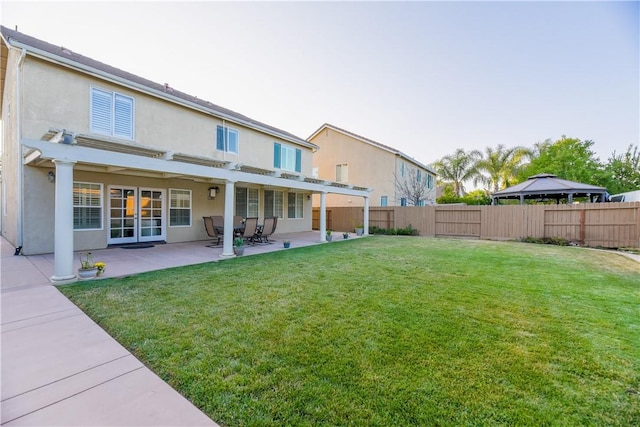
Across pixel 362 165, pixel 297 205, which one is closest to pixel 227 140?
pixel 297 205

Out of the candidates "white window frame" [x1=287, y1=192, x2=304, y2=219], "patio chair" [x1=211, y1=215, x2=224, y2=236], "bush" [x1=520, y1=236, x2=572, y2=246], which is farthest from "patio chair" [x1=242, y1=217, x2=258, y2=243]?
"bush" [x1=520, y1=236, x2=572, y2=246]

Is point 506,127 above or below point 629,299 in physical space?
above

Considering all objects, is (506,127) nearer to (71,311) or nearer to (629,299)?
(629,299)

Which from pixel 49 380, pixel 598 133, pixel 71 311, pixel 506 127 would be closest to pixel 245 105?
pixel 71 311

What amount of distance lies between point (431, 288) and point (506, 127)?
81.1 feet

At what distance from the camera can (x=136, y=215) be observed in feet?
34.2

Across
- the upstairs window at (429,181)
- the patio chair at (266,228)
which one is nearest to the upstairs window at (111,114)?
the patio chair at (266,228)

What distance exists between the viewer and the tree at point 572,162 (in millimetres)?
23828

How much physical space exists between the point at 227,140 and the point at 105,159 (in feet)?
23.2

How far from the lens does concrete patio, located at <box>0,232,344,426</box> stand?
2053 millimetres

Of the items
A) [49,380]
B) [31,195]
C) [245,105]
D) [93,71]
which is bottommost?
[49,380]

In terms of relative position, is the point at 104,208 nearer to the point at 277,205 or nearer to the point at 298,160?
the point at 277,205

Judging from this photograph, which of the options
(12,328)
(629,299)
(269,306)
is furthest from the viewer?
(629,299)

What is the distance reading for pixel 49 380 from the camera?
8.13 feet
